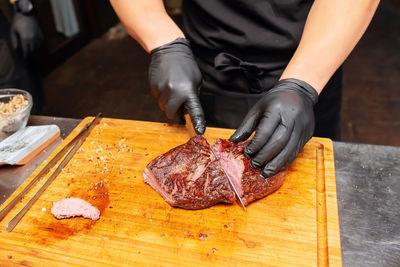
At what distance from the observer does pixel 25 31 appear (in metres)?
4.36

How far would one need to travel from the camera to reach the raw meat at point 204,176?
209 centimetres

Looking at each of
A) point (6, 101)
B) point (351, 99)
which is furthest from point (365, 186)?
point (351, 99)

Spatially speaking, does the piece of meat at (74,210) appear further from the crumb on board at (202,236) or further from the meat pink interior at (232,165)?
the meat pink interior at (232,165)

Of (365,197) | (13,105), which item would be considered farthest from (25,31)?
(365,197)

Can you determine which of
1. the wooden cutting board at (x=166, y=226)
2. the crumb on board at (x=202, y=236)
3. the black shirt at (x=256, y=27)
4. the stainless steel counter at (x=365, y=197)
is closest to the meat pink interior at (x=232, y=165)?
the wooden cutting board at (x=166, y=226)

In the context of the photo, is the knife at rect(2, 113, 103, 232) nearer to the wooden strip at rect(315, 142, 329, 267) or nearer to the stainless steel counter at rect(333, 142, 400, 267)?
the wooden strip at rect(315, 142, 329, 267)

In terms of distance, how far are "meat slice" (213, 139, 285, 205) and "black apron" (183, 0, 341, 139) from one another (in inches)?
25.9

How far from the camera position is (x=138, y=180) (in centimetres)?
234

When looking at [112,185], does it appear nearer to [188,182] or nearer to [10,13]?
[188,182]

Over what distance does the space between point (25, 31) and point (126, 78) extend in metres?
3.09

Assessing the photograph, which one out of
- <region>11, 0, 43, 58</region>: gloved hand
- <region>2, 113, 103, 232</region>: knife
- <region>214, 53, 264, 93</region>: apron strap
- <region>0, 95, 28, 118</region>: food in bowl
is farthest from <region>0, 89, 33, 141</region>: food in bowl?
<region>11, 0, 43, 58</region>: gloved hand

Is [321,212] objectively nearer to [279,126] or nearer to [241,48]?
[279,126]

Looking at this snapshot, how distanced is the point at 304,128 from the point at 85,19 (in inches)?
330

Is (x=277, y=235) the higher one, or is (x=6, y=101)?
(x=6, y=101)
